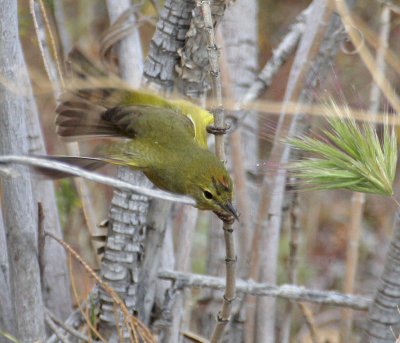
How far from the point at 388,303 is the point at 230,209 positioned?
606 mm

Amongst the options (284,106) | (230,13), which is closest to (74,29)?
(230,13)

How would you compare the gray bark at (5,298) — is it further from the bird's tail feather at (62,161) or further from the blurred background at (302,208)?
the blurred background at (302,208)

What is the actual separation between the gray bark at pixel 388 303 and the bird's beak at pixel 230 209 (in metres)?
0.51

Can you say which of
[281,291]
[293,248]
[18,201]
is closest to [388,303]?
[281,291]

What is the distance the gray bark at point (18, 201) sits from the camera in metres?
1.67

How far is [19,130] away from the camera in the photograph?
5.60 feet

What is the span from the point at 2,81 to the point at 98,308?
0.81 metres

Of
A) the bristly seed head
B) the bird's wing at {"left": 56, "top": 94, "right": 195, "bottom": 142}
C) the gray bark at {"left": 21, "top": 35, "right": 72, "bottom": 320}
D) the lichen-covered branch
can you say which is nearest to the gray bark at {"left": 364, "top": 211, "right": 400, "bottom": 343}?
the lichen-covered branch

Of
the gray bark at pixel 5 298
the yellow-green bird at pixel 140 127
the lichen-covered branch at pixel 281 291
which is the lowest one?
the gray bark at pixel 5 298

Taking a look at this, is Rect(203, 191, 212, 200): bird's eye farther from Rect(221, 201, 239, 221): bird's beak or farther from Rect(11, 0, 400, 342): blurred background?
Rect(11, 0, 400, 342): blurred background

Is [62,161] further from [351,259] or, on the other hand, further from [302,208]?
[302,208]

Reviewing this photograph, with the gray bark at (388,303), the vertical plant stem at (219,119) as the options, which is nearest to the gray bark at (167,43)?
the vertical plant stem at (219,119)

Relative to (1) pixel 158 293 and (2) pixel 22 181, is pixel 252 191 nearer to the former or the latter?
(1) pixel 158 293

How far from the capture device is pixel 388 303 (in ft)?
6.38
